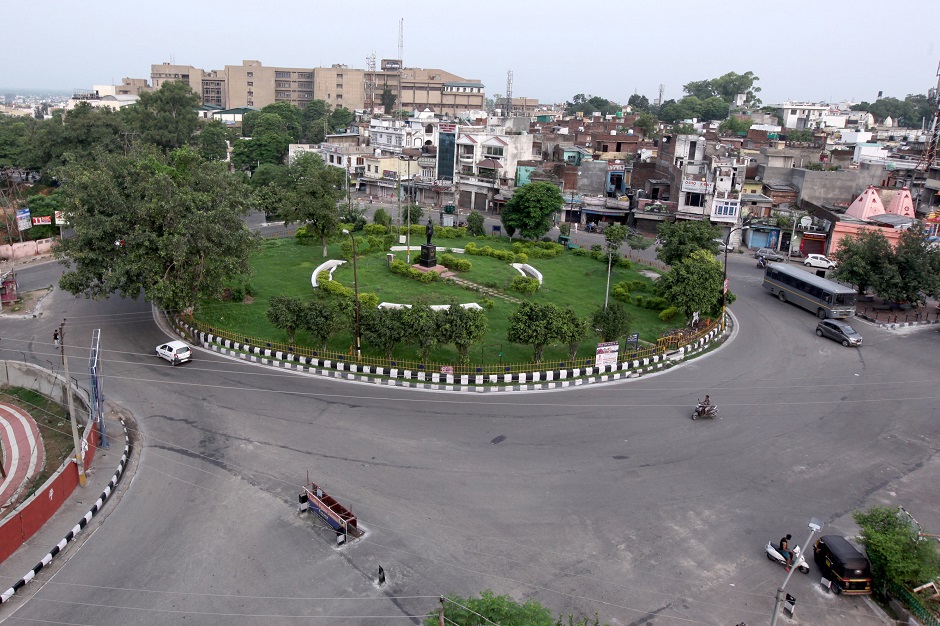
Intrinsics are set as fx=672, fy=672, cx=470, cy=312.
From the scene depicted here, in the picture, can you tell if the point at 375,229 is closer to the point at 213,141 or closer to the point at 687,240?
the point at 687,240

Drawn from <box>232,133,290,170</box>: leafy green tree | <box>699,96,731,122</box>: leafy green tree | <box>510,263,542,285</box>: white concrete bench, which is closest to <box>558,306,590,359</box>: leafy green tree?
<box>510,263,542,285</box>: white concrete bench

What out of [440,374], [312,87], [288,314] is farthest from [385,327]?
[312,87]

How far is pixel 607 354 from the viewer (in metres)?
26.2

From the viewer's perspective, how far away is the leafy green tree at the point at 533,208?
47656mm

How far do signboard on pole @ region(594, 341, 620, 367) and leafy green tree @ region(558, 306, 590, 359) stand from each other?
897 millimetres

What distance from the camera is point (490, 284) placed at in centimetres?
3703

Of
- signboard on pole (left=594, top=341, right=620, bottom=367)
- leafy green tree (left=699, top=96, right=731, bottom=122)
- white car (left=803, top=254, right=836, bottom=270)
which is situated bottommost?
signboard on pole (left=594, top=341, right=620, bottom=367)

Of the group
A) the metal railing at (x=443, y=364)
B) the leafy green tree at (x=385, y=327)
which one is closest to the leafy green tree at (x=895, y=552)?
the metal railing at (x=443, y=364)

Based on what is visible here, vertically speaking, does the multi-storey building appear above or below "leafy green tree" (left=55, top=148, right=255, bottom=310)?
above

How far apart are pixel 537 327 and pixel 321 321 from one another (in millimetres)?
8433

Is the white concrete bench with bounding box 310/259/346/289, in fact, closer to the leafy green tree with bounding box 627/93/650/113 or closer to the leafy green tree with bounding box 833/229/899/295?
the leafy green tree with bounding box 833/229/899/295

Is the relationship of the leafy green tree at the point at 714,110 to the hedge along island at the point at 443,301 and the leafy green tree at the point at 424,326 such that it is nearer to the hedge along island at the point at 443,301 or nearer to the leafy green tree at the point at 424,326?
the hedge along island at the point at 443,301

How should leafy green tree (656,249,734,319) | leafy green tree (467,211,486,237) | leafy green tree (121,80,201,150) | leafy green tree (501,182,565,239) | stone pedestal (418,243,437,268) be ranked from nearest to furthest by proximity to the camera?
leafy green tree (656,249,734,319)
stone pedestal (418,243,437,268)
leafy green tree (501,182,565,239)
leafy green tree (467,211,486,237)
leafy green tree (121,80,201,150)

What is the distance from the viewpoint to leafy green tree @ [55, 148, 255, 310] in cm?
2698
